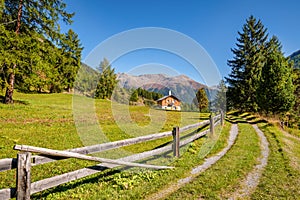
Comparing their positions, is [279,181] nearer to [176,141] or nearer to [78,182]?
[176,141]

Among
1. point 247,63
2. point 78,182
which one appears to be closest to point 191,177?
point 78,182

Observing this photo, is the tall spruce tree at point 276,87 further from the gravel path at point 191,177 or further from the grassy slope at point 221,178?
the gravel path at point 191,177

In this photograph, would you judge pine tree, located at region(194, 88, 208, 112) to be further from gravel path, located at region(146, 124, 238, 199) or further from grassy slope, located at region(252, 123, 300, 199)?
grassy slope, located at region(252, 123, 300, 199)

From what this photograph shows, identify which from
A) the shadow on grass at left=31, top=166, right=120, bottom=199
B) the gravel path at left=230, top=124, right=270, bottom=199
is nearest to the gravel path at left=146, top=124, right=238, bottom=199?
the gravel path at left=230, top=124, right=270, bottom=199

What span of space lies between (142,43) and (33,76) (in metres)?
12.9

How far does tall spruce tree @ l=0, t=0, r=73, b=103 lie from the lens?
17.2 m

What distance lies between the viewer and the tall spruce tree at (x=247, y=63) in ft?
125

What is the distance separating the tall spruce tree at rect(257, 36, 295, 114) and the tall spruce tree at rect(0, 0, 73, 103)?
78.9ft

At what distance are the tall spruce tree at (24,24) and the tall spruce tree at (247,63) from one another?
32.0 metres

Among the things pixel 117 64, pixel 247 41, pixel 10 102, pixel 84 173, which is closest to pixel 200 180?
pixel 84 173

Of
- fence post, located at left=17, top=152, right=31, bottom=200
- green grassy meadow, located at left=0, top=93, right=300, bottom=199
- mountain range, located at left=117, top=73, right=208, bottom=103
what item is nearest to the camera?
fence post, located at left=17, top=152, right=31, bottom=200

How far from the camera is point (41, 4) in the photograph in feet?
65.0

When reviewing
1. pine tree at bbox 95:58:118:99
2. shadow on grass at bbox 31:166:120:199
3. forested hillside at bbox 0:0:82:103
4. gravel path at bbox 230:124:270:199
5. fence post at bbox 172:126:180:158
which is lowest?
gravel path at bbox 230:124:270:199

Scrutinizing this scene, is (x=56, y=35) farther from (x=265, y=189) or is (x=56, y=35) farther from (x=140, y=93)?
(x=265, y=189)
